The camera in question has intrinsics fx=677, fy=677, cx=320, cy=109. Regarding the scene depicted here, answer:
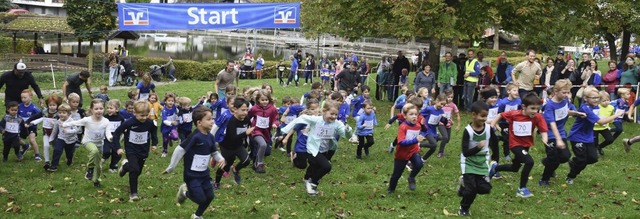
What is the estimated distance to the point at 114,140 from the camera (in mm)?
9914

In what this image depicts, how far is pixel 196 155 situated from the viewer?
848cm

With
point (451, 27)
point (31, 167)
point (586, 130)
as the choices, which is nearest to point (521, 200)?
point (586, 130)

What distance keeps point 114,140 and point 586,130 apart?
729 cm

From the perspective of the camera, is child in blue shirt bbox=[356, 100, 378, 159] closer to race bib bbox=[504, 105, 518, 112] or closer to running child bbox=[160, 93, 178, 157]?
race bib bbox=[504, 105, 518, 112]

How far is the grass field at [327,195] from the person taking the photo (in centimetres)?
927

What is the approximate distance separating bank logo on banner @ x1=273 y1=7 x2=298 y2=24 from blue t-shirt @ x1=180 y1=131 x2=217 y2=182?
13.1 meters

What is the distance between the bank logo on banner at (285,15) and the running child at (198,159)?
13031mm

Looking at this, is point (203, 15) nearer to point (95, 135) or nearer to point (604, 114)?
point (95, 135)

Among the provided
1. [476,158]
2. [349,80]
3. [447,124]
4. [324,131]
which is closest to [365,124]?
[447,124]

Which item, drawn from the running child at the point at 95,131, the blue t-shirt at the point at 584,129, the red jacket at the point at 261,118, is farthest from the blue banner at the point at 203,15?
the blue t-shirt at the point at 584,129

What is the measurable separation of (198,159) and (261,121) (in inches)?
126

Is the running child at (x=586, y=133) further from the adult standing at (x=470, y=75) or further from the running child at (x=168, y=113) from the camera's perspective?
the adult standing at (x=470, y=75)

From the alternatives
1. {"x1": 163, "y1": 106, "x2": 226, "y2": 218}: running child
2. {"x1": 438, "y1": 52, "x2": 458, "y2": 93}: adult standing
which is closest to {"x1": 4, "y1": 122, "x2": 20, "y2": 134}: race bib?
{"x1": 163, "y1": 106, "x2": 226, "y2": 218}: running child

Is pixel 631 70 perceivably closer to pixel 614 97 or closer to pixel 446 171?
pixel 614 97
